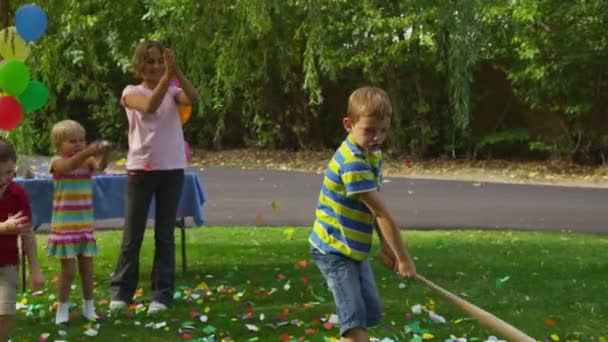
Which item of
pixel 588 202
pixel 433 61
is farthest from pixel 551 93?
pixel 588 202

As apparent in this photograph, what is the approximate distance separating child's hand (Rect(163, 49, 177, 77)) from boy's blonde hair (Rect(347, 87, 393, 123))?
1.57 metres

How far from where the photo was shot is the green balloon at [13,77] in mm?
4441

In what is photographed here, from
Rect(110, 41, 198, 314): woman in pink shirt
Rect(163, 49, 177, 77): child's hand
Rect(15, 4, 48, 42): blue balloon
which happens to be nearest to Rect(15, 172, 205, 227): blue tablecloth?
Rect(110, 41, 198, 314): woman in pink shirt

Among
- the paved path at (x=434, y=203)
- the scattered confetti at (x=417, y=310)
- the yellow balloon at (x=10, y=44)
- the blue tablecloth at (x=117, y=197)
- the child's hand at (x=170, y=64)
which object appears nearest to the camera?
the yellow balloon at (x=10, y=44)

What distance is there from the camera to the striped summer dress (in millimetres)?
4969

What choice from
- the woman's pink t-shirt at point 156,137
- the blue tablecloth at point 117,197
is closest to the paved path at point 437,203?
the blue tablecloth at point 117,197

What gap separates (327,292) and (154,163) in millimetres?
1408

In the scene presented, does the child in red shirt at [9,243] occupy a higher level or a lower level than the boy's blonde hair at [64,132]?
lower

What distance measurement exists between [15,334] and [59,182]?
0.80 metres

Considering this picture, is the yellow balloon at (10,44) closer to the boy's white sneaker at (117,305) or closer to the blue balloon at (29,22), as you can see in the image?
the blue balloon at (29,22)

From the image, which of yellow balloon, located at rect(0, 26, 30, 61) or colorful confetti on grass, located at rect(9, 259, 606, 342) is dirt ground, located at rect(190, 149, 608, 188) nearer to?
colorful confetti on grass, located at rect(9, 259, 606, 342)

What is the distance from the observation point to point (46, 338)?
15.4ft

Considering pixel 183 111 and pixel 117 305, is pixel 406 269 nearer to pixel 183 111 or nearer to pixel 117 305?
pixel 183 111

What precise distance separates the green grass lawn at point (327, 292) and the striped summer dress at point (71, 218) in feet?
1.29
